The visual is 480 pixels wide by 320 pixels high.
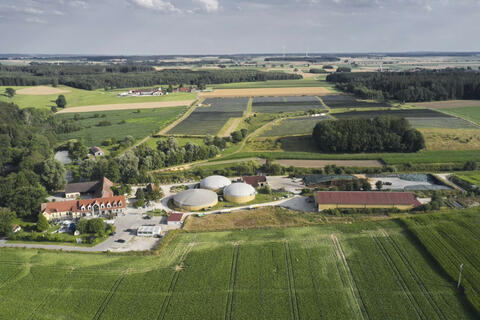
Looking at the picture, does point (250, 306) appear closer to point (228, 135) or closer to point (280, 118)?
point (228, 135)

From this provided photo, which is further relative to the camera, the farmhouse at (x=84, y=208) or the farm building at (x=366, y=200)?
the farmhouse at (x=84, y=208)

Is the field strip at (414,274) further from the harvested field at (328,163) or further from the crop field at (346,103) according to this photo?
the crop field at (346,103)

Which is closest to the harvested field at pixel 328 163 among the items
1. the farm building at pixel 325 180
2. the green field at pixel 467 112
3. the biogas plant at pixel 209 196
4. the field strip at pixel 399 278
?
the farm building at pixel 325 180

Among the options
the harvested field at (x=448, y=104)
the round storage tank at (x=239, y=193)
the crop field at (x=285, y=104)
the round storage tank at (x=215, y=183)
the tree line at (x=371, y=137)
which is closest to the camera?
the round storage tank at (x=239, y=193)

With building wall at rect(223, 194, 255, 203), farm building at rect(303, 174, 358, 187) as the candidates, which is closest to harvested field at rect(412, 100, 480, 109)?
farm building at rect(303, 174, 358, 187)

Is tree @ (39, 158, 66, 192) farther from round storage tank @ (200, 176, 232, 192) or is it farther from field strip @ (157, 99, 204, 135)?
field strip @ (157, 99, 204, 135)
